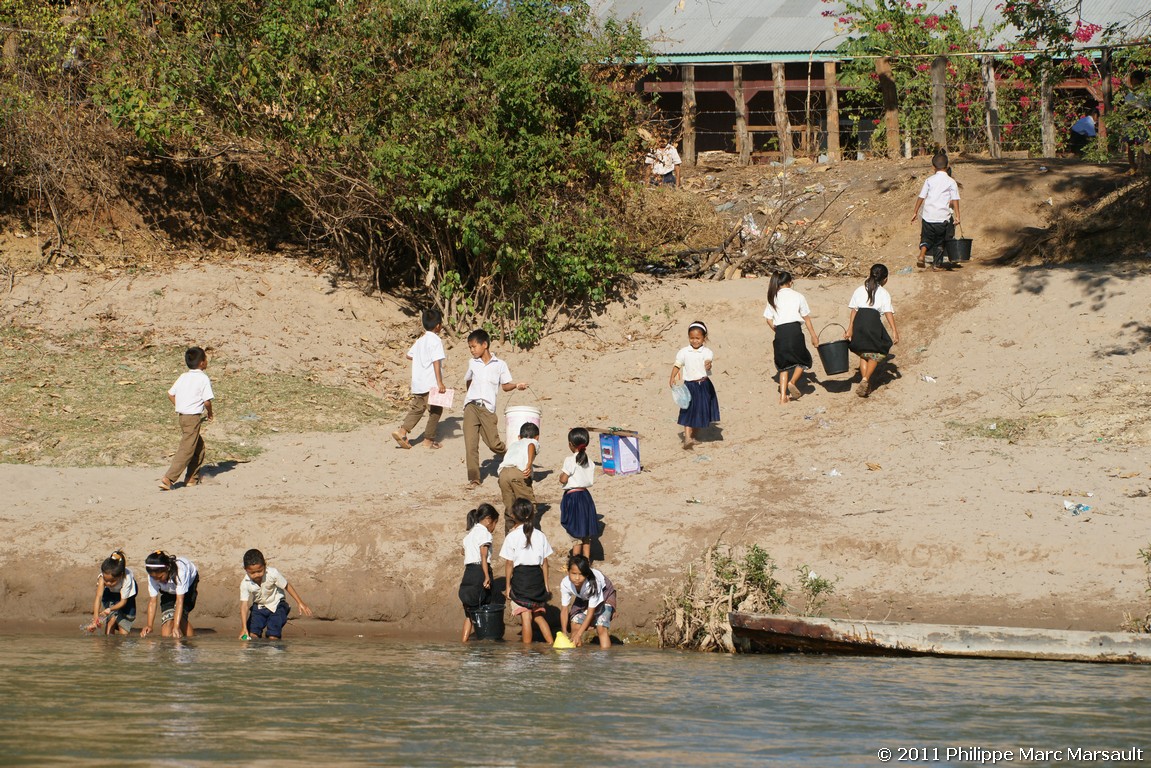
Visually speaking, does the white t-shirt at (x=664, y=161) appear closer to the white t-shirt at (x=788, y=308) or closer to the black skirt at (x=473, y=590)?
the white t-shirt at (x=788, y=308)

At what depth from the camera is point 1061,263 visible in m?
16.6

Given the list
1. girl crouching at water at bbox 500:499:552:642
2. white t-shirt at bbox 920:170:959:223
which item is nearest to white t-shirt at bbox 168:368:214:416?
girl crouching at water at bbox 500:499:552:642

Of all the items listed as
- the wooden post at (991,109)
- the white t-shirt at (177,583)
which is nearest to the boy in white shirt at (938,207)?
the wooden post at (991,109)

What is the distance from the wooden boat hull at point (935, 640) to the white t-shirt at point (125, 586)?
4809 mm

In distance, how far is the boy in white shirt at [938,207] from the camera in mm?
15812

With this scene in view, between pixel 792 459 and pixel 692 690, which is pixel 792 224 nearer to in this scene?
pixel 792 459

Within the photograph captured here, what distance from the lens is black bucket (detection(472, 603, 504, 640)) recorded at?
10.6 m

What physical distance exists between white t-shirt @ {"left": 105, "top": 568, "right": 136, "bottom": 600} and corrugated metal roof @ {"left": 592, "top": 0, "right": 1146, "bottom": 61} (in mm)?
14954

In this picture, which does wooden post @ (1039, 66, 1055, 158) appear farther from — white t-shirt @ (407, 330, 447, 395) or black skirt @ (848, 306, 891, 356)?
white t-shirt @ (407, 330, 447, 395)

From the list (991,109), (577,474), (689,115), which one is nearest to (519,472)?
(577,474)

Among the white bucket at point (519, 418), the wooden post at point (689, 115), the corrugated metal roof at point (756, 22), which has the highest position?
the corrugated metal roof at point (756, 22)

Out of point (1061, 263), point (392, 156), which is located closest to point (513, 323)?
point (392, 156)

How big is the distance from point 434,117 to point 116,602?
306 inches

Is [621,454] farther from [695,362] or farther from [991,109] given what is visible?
[991,109]
